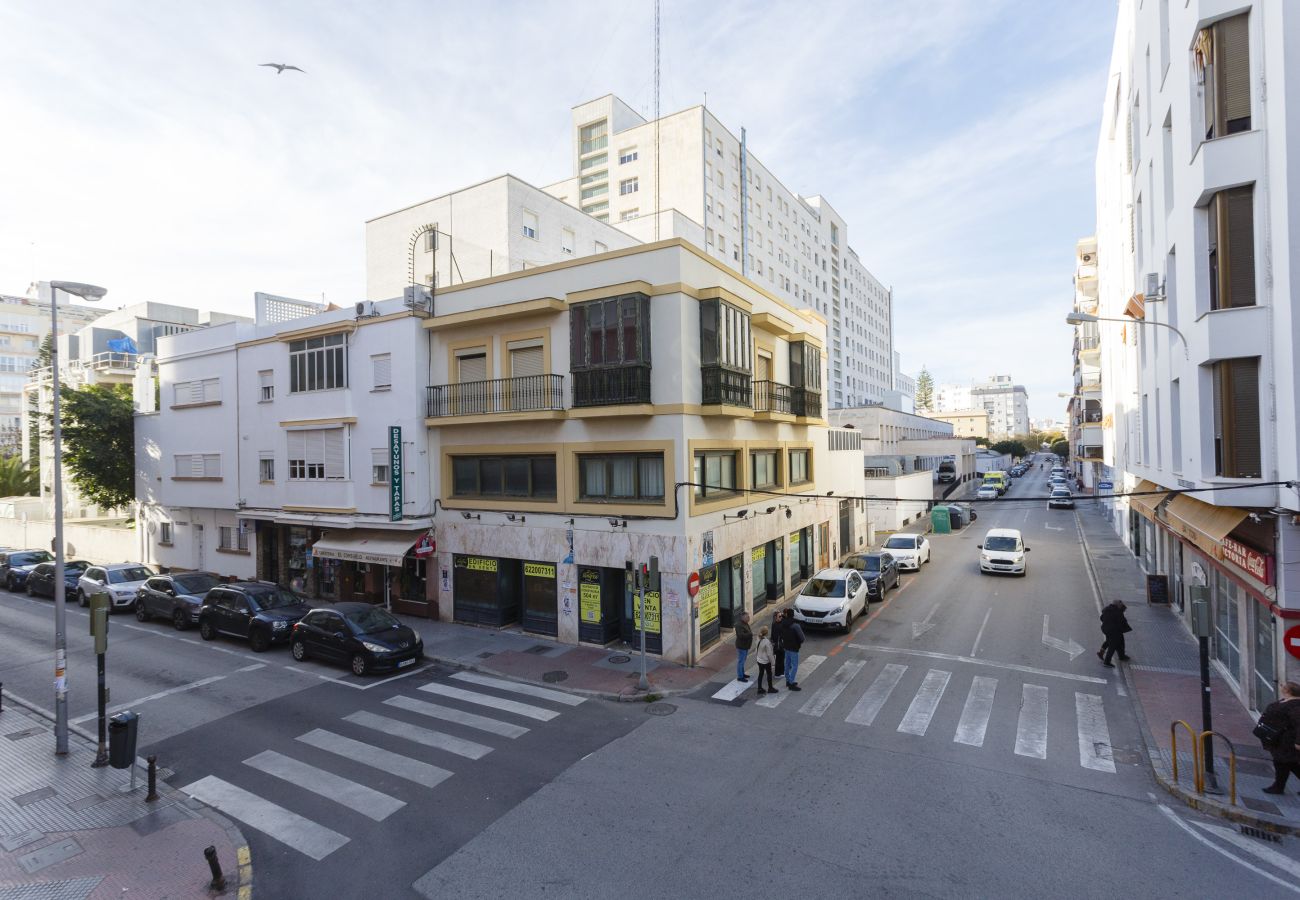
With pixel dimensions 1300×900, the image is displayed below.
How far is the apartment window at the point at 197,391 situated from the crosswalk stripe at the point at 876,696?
25.7 meters

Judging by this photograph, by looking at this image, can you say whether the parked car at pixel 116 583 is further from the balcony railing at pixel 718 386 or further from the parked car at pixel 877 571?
the parked car at pixel 877 571

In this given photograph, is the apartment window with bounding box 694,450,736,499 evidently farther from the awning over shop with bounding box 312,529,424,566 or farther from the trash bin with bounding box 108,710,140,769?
the trash bin with bounding box 108,710,140,769

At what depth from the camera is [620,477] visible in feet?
57.1

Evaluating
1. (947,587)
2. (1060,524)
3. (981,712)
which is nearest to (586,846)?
(981,712)

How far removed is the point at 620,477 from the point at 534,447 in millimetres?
2885

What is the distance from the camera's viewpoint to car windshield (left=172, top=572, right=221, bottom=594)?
819 inches

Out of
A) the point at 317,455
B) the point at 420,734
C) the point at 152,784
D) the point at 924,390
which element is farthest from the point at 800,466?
the point at 924,390

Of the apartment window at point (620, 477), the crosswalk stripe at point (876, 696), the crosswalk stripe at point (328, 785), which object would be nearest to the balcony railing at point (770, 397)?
the apartment window at point (620, 477)

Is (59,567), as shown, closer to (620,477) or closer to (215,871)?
(215,871)

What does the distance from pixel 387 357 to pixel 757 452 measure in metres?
12.4

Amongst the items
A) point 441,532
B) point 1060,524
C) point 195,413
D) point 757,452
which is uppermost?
point 195,413

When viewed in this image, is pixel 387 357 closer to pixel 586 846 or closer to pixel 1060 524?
pixel 586 846

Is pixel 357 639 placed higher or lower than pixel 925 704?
higher

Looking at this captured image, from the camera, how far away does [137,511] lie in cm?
3025
